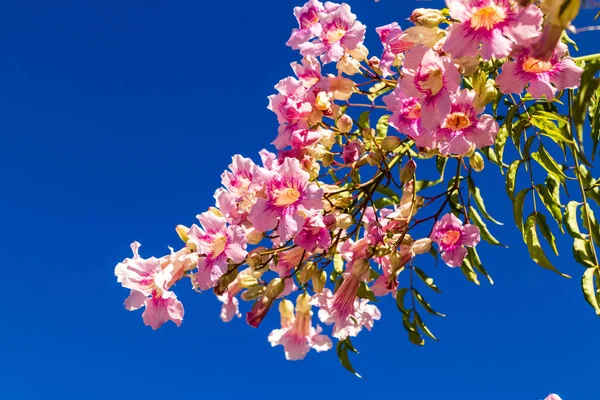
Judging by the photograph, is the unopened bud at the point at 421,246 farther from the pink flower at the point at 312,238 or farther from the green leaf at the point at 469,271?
the pink flower at the point at 312,238

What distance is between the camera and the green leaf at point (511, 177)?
4.63ft

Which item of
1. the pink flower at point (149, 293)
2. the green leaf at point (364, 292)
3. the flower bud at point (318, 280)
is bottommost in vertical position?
the pink flower at point (149, 293)

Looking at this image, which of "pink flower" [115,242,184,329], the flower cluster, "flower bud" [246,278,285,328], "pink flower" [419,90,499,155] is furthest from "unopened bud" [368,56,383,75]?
"pink flower" [115,242,184,329]

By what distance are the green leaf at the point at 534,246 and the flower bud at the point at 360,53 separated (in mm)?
556

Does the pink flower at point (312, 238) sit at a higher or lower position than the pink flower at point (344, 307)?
lower

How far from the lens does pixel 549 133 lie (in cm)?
133

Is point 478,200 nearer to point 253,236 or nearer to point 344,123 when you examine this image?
point 344,123

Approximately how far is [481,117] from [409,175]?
24cm

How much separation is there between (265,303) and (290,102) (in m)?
0.48

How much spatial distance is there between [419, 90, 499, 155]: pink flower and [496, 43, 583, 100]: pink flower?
0.09 metres

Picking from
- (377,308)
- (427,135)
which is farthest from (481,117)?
(377,308)

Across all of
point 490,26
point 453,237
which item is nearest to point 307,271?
point 453,237

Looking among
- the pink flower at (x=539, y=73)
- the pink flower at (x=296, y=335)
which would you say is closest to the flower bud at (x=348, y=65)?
the pink flower at (x=539, y=73)

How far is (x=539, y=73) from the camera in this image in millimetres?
1193
